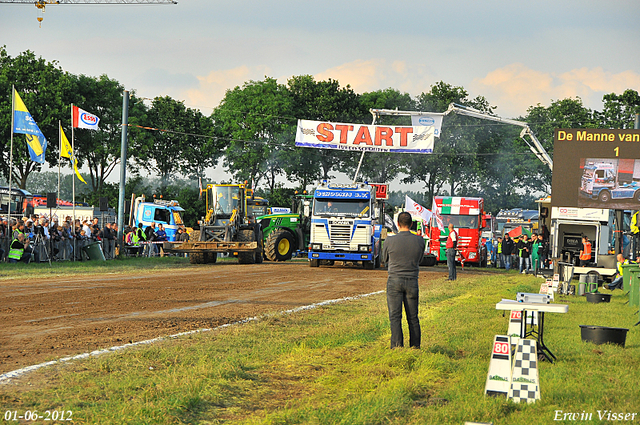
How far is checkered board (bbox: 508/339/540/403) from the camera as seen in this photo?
21.7ft

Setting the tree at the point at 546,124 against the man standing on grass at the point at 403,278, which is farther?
the tree at the point at 546,124

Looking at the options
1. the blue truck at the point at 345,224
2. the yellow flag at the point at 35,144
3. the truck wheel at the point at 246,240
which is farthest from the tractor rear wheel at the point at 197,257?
the yellow flag at the point at 35,144

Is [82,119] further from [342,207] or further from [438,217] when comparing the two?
[438,217]

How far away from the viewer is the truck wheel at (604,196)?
22.6m

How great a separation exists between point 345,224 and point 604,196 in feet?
32.9

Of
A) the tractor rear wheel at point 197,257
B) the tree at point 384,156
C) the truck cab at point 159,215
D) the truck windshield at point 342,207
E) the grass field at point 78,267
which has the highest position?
the tree at point 384,156

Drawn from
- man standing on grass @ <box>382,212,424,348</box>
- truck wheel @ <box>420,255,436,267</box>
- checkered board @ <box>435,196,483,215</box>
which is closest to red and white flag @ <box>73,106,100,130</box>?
truck wheel @ <box>420,255,436,267</box>

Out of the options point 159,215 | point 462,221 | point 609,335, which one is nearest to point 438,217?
point 462,221

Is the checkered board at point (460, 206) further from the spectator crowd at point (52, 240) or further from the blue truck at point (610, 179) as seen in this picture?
the spectator crowd at point (52, 240)

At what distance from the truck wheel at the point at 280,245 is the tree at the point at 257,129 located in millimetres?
28917

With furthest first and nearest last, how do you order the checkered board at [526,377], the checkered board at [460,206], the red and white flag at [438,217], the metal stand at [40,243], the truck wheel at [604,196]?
the red and white flag at [438,217], the checkered board at [460,206], the metal stand at [40,243], the truck wheel at [604,196], the checkered board at [526,377]

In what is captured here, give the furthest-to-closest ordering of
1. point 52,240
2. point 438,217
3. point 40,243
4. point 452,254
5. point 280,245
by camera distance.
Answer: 1. point 438,217
2. point 280,245
3. point 52,240
4. point 40,243
5. point 452,254

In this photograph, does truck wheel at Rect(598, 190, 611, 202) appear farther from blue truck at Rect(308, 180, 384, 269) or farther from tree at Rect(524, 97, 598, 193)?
tree at Rect(524, 97, 598, 193)

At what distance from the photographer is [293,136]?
6094cm
